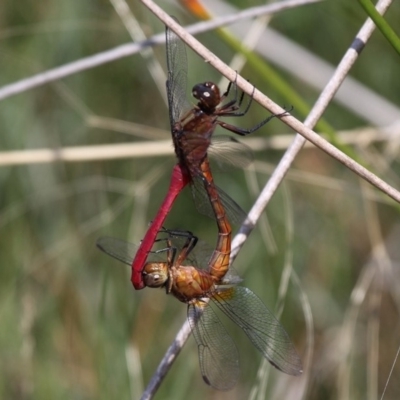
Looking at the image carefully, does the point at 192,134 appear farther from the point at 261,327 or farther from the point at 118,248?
the point at 261,327

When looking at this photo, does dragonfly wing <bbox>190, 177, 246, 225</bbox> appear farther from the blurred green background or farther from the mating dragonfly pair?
the blurred green background

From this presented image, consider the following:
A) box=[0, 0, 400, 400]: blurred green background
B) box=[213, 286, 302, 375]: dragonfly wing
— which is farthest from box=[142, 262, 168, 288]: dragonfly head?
box=[0, 0, 400, 400]: blurred green background

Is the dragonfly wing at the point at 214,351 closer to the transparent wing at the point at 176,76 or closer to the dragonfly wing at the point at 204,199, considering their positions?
the dragonfly wing at the point at 204,199

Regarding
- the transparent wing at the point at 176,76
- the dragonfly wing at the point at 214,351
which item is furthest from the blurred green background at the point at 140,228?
the transparent wing at the point at 176,76

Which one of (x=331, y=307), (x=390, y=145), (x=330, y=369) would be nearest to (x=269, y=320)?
(x=330, y=369)

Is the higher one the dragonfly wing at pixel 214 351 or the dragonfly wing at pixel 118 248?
the dragonfly wing at pixel 118 248
